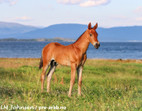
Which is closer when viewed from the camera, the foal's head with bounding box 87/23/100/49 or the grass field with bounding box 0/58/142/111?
the grass field with bounding box 0/58/142/111

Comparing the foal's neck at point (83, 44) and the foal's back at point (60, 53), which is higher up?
the foal's neck at point (83, 44)

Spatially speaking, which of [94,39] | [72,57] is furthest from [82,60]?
[94,39]

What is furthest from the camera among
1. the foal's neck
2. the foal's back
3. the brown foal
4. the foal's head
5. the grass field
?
the foal's back

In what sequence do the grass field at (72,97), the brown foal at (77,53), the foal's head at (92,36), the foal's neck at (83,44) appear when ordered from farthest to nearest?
the foal's neck at (83,44) → the brown foal at (77,53) → the foal's head at (92,36) → the grass field at (72,97)

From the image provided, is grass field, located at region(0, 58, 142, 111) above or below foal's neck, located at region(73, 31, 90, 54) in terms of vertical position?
below

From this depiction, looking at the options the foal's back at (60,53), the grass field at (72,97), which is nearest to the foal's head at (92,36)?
the foal's back at (60,53)

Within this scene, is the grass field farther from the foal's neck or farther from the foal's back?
the foal's neck

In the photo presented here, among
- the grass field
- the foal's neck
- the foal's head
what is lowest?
the grass field

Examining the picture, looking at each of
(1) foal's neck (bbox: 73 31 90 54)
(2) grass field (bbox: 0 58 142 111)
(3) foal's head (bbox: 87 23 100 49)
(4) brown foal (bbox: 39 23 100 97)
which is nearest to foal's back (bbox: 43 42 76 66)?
(4) brown foal (bbox: 39 23 100 97)

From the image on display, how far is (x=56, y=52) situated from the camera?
10.8 meters

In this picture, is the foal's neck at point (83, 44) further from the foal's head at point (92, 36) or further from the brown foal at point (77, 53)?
the foal's head at point (92, 36)

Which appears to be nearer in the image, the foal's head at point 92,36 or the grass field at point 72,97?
the grass field at point 72,97

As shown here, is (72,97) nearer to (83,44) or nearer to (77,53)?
(77,53)

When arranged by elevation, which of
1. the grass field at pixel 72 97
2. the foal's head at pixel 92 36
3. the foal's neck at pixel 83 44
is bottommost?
the grass field at pixel 72 97
